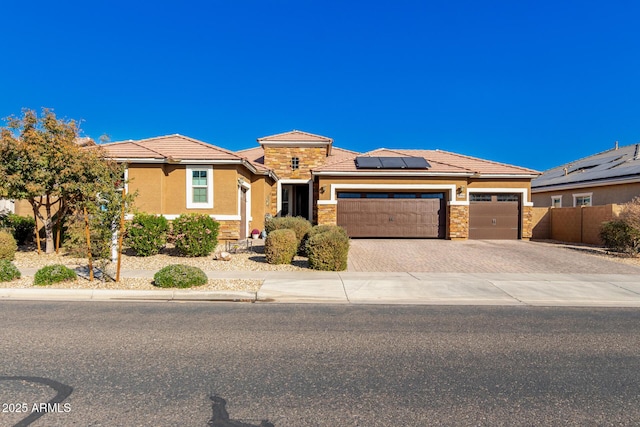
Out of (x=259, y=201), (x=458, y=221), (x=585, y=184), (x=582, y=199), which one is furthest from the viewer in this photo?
(x=582, y=199)

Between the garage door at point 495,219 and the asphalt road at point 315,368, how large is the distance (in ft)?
43.4

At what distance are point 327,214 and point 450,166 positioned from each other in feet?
23.0

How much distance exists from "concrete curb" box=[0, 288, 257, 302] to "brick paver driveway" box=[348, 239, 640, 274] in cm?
445

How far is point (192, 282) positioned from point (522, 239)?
17.6m

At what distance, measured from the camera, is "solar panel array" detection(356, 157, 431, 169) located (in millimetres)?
18844

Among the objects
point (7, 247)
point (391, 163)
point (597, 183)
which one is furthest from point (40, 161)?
point (597, 183)

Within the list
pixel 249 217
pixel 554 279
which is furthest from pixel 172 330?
pixel 249 217

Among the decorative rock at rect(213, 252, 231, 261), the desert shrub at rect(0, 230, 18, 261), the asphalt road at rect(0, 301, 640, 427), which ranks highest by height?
the desert shrub at rect(0, 230, 18, 261)

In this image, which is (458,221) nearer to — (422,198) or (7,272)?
(422,198)

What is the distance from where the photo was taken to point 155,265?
37.8 ft

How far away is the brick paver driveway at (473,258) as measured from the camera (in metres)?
11.7

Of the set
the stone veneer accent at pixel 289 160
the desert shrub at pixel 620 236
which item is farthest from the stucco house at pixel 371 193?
the desert shrub at pixel 620 236

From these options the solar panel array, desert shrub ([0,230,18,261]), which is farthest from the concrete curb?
the solar panel array

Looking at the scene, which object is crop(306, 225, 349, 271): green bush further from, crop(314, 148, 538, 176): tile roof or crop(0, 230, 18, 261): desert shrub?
crop(0, 230, 18, 261): desert shrub
